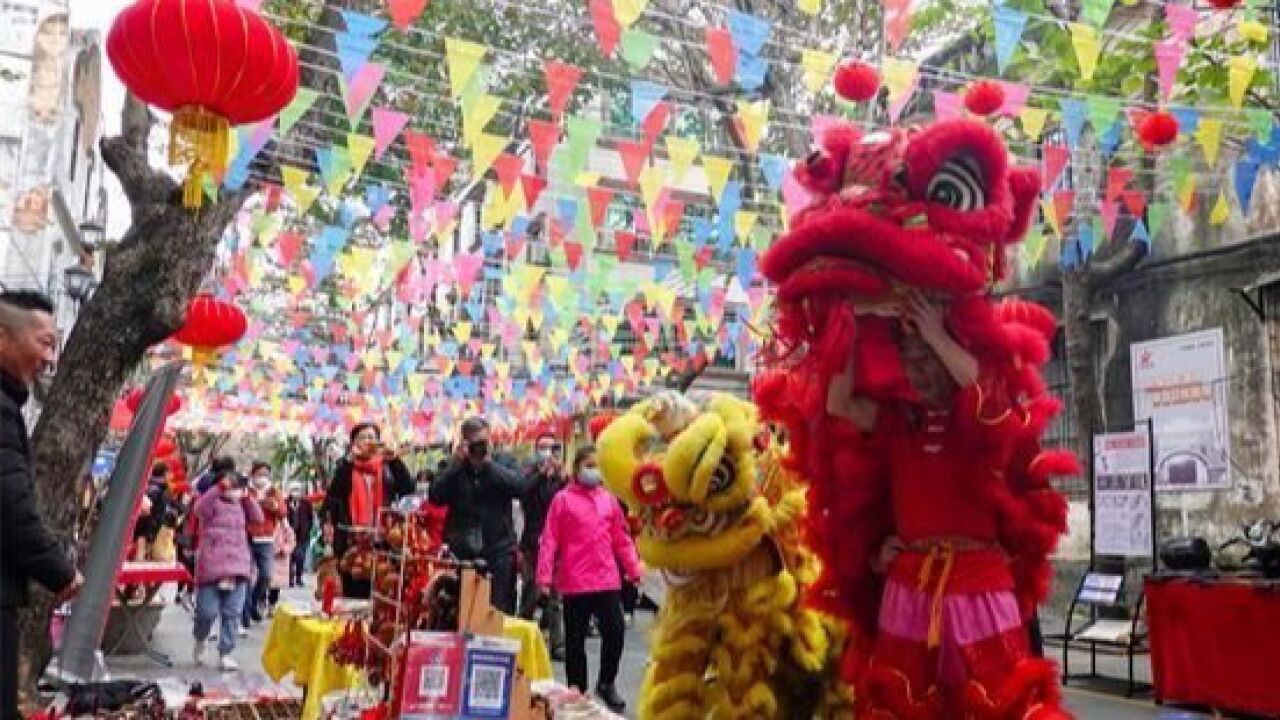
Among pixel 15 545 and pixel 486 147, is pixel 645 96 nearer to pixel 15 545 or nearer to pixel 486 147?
pixel 486 147

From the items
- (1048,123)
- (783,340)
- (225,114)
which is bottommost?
(783,340)

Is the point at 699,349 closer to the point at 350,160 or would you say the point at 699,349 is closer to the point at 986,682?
the point at 350,160

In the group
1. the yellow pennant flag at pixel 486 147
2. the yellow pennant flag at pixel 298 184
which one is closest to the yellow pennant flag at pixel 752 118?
the yellow pennant flag at pixel 486 147

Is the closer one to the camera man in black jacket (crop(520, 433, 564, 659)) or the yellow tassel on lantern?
the yellow tassel on lantern

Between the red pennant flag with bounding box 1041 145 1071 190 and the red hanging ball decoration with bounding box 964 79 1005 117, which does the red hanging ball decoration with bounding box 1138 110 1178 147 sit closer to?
the red pennant flag with bounding box 1041 145 1071 190

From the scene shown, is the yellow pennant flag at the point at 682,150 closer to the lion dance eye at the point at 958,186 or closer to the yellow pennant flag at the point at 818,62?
the yellow pennant flag at the point at 818,62

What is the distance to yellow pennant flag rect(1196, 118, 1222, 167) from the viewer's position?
877 cm

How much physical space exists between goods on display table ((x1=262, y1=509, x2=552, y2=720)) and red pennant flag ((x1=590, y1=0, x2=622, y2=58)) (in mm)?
3402

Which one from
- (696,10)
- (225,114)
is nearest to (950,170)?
(225,114)

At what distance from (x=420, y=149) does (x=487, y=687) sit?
683 cm

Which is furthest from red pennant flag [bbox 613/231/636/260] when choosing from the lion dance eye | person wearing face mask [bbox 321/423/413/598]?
the lion dance eye

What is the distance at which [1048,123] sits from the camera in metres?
13.8

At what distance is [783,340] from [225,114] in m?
3.25

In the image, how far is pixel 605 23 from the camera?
6871mm
